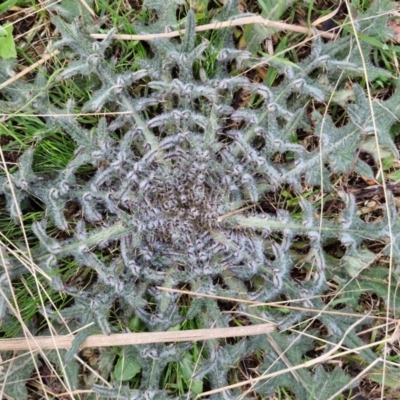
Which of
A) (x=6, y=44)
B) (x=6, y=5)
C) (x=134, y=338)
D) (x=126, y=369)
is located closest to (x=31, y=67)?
(x=6, y=44)

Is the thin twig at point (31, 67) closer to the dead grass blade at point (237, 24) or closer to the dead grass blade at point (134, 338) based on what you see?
the dead grass blade at point (237, 24)

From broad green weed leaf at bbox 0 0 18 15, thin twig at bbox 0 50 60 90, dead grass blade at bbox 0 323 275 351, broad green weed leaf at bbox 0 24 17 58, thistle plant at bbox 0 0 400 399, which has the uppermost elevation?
broad green weed leaf at bbox 0 0 18 15

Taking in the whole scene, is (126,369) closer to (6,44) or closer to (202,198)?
(202,198)

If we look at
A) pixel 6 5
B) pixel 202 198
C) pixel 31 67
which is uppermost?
pixel 6 5

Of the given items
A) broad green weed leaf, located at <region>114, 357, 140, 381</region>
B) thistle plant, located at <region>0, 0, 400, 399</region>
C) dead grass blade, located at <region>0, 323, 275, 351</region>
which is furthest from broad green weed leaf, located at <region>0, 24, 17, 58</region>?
broad green weed leaf, located at <region>114, 357, 140, 381</region>

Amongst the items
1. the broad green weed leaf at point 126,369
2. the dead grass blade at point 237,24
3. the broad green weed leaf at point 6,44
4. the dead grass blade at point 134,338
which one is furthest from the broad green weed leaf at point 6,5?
the broad green weed leaf at point 126,369

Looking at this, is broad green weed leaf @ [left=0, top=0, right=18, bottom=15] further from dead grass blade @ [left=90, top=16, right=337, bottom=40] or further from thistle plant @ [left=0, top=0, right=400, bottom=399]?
dead grass blade @ [left=90, top=16, right=337, bottom=40]

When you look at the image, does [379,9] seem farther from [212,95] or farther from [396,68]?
[212,95]

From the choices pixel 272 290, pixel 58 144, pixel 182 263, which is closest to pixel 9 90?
pixel 58 144
